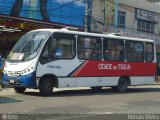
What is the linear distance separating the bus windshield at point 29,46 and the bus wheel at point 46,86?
115 cm

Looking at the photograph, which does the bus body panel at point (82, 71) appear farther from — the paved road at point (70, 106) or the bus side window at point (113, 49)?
the paved road at point (70, 106)

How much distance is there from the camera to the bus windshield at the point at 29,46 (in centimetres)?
1739

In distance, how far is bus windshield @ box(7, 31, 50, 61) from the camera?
685 inches

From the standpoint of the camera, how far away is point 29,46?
1766cm

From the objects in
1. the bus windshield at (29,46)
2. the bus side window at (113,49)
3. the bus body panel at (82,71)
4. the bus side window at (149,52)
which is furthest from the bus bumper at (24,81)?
the bus side window at (149,52)

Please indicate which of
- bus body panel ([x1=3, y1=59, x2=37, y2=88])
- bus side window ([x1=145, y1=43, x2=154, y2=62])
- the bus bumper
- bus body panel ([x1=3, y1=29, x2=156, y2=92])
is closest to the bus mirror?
bus body panel ([x1=3, y1=29, x2=156, y2=92])

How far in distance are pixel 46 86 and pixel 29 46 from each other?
5.82ft

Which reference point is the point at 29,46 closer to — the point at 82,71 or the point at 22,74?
the point at 22,74

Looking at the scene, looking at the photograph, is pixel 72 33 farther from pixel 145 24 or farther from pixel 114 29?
pixel 145 24

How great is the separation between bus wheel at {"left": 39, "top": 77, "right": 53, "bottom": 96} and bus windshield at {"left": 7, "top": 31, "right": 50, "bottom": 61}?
115 centimetres

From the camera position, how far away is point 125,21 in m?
39.0

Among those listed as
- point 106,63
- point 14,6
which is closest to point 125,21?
point 14,6

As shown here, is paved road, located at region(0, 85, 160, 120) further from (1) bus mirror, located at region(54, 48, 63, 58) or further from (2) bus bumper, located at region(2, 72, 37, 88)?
(1) bus mirror, located at region(54, 48, 63, 58)

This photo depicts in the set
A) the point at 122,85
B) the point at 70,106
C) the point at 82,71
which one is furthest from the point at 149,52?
the point at 70,106
